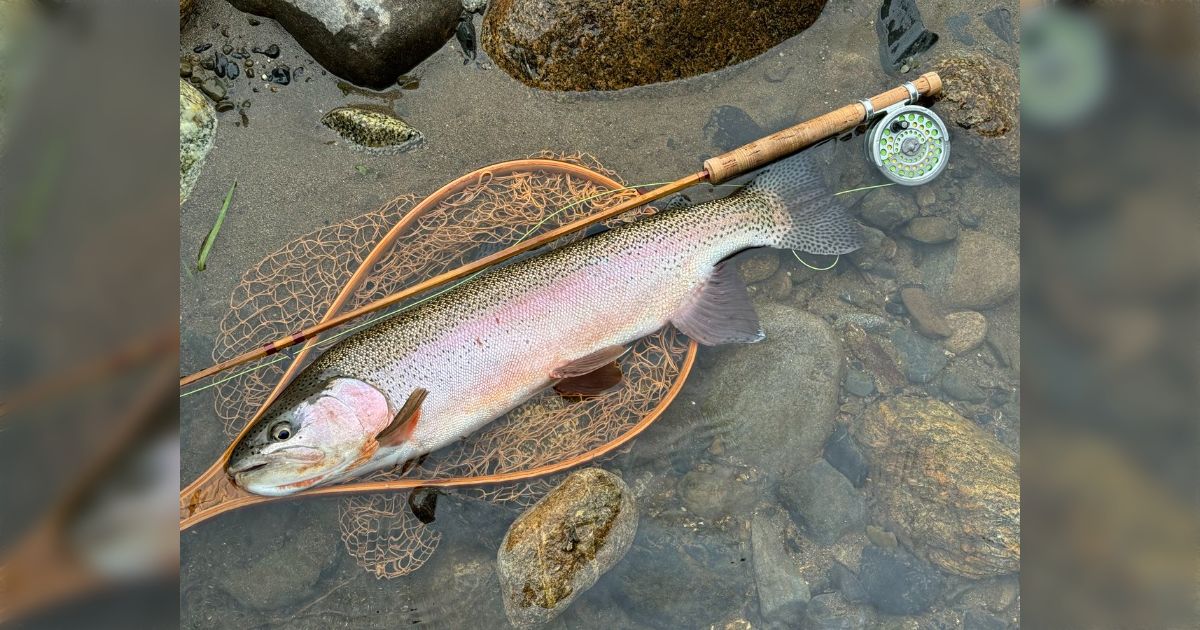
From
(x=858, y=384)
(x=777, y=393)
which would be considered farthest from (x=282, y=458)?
(x=858, y=384)

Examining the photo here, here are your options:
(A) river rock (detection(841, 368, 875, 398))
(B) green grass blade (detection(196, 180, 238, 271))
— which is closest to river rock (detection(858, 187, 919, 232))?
(A) river rock (detection(841, 368, 875, 398))

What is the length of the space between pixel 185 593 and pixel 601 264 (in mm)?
2650

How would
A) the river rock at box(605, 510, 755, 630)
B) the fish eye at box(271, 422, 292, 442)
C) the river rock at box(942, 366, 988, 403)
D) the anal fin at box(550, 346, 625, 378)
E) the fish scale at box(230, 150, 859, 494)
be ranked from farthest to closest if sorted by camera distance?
the river rock at box(942, 366, 988, 403) → the river rock at box(605, 510, 755, 630) → the anal fin at box(550, 346, 625, 378) → the fish scale at box(230, 150, 859, 494) → the fish eye at box(271, 422, 292, 442)

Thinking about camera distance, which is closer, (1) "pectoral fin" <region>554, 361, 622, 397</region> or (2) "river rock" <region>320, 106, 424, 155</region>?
(1) "pectoral fin" <region>554, 361, 622, 397</region>

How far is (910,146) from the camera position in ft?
12.2

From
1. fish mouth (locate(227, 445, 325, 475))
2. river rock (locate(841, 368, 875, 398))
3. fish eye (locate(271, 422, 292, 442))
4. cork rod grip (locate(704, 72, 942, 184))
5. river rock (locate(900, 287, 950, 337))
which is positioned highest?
cork rod grip (locate(704, 72, 942, 184))

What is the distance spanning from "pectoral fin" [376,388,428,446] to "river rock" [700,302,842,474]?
144 centimetres

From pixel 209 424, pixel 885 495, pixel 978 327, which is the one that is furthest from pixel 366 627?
pixel 978 327

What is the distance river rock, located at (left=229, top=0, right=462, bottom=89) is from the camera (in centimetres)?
355

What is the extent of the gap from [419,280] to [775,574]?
2.39 m

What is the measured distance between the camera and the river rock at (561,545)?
3.39m

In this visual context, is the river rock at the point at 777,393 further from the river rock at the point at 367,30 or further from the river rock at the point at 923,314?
the river rock at the point at 367,30

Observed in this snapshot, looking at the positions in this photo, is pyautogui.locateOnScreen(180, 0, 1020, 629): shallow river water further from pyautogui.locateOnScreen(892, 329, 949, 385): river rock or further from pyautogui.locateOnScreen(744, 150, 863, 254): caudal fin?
pyautogui.locateOnScreen(744, 150, 863, 254): caudal fin
